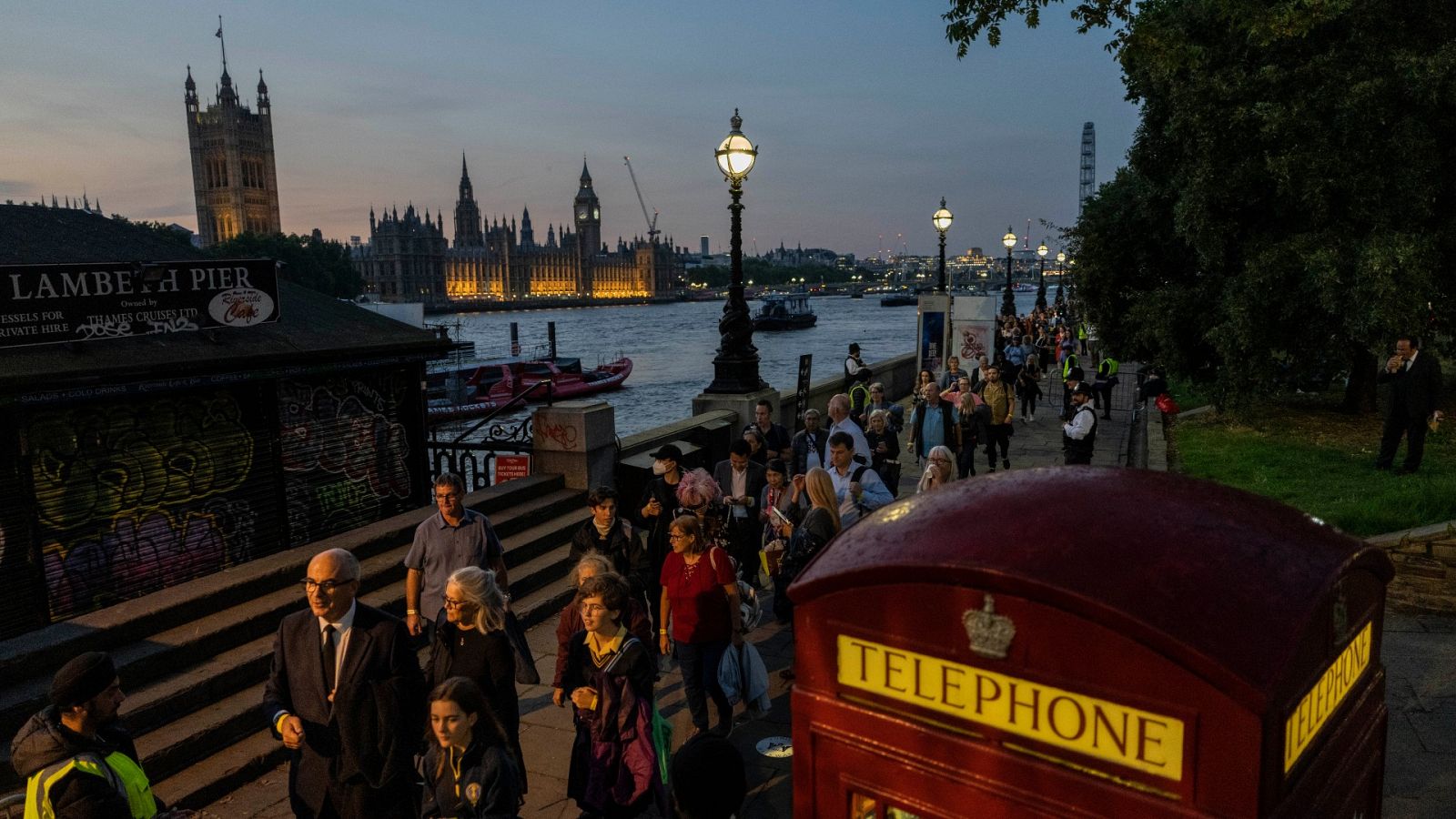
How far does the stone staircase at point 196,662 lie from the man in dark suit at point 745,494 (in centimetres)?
211

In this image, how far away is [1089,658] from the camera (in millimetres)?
1950

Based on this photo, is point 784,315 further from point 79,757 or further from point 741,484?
point 79,757

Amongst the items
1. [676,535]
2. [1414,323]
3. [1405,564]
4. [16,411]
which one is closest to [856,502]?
[676,535]

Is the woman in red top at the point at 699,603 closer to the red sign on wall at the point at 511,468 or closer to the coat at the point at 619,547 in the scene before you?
the coat at the point at 619,547

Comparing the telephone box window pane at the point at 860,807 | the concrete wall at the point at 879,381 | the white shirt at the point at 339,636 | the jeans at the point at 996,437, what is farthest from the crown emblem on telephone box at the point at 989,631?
the concrete wall at the point at 879,381

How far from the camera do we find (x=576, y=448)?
10.2 meters

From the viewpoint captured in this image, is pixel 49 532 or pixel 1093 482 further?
pixel 49 532

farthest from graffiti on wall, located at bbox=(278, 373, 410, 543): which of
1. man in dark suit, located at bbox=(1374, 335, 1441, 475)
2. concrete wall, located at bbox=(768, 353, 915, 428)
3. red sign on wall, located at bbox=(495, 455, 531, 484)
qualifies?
man in dark suit, located at bbox=(1374, 335, 1441, 475)

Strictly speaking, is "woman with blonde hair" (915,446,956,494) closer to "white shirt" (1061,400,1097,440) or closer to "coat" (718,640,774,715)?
"coat" (718,640,774,715)

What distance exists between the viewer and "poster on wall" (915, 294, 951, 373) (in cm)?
1886

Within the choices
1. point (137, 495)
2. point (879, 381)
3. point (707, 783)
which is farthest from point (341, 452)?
point (879, 381)

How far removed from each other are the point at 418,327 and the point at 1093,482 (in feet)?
27.5

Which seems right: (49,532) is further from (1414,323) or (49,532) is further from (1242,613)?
(1414,323)

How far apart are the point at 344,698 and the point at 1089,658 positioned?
10.8 ft
